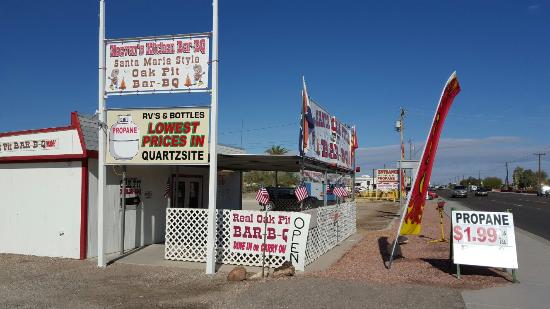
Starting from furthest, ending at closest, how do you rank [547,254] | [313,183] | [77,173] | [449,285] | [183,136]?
[313,183]
[547,254]
[77,173]
[183,136]
[449,285]

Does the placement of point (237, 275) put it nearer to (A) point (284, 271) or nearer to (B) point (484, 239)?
(A) point (284, 271)

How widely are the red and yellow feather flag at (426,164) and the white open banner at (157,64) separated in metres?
4.77

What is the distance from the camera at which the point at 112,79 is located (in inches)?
456

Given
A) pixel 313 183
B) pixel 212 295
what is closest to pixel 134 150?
pixel 212 295

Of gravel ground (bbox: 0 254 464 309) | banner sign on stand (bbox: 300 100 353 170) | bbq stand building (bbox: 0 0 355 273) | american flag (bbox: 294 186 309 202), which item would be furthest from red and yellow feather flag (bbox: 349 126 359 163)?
gravel ground (bbox: 0 254 464 309)

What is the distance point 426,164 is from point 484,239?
6.20 feet

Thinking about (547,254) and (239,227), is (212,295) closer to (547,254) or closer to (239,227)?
(239,227)

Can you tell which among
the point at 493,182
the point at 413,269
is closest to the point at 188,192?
the point at 413,269

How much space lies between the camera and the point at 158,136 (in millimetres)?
11312

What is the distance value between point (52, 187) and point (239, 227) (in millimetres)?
4901

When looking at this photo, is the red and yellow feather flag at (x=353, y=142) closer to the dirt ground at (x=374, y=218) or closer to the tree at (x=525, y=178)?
the dirt ground at (x=374, y=218)

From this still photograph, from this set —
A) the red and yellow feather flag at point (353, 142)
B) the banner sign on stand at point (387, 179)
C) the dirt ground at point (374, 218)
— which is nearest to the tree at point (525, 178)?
the banner sign on stand at point (387, 179)

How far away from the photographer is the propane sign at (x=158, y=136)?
11039 mm

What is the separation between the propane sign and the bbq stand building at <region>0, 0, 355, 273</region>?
22mm
